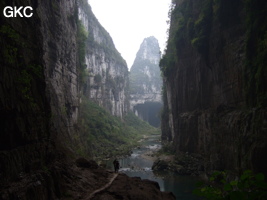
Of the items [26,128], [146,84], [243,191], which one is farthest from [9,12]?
[146,84]

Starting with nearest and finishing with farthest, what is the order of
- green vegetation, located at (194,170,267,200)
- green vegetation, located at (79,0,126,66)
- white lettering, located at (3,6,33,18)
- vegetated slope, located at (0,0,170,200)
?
green vegetation, located at (194,170,267,200)
vegetated slope, located at (0,0,170,200)
white lettering, located at (3,6,33,18)
green vegetation, located at (79,0,126,66)

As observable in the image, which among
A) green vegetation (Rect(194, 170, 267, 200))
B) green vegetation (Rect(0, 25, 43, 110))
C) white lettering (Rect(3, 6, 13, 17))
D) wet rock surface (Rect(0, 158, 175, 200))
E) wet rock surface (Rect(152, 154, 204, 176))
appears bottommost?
wet rock surface (Rect(152, 154, 204, 176))

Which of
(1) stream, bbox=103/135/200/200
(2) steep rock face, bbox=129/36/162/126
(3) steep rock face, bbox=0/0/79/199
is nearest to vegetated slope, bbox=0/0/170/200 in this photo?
(3) steep rock face, bbox=0/0/79/199

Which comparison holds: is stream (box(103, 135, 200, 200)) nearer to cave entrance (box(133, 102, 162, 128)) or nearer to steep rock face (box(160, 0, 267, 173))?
steep rock face (box(160, 0, 267, 173))

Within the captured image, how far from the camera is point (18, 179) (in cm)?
864

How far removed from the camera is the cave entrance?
138m

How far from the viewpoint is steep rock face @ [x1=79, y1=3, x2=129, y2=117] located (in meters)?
83.6

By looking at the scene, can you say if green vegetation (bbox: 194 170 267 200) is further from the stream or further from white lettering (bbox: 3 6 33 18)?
the stream

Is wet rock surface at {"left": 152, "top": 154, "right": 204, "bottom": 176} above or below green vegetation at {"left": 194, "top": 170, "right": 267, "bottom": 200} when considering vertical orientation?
below

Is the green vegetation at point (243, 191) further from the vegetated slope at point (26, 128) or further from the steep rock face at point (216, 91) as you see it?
the steep rock face at point (216, 91)

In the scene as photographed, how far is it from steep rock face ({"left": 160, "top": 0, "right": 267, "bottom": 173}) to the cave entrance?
97.1 m

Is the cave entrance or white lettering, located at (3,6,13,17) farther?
the cave entrance

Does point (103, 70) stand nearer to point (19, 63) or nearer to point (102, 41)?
point (102, 41)

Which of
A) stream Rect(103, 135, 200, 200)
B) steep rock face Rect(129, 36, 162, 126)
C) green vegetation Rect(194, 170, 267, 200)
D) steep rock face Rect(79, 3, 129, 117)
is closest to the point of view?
green vegetation Rect(194, 170, 267, 200)
